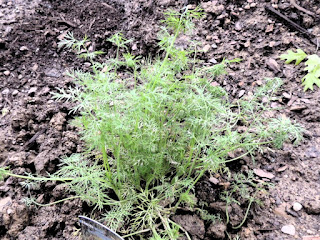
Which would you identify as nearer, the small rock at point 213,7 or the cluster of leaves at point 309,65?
the cluster of leaves at point 309,65

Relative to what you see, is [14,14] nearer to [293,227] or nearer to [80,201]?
[80,201]

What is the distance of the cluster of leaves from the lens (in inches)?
90.0

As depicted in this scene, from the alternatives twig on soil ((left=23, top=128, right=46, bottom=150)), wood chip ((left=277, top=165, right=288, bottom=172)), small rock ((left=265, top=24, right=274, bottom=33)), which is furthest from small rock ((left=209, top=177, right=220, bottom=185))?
small rock ((left=265, top=24, right=274, bottom=33))

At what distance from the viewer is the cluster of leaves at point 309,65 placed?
2.29 meters

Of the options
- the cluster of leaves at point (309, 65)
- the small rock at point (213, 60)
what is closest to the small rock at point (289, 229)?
the cluster of leaves at point (309, 65)

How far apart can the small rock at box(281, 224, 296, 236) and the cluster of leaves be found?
113 centimetres

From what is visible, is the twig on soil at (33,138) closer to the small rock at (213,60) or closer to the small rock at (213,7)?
the small rock at (213,60)

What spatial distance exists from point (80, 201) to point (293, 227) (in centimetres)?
132

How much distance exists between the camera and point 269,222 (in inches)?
69.2

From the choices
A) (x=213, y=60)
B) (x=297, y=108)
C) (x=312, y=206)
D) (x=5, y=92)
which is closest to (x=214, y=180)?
(x=312, y=206)

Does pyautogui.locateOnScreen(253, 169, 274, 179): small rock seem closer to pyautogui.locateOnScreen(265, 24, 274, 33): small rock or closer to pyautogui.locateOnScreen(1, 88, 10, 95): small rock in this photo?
pyautogui.locateOnScreen(265, 24, 274, 33): small rock

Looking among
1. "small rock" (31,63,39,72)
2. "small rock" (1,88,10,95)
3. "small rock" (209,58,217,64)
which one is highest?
"small rock" (31,63,39,72)

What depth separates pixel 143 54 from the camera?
274 centimetres

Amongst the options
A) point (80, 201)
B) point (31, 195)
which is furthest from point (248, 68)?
point (31, 195)
